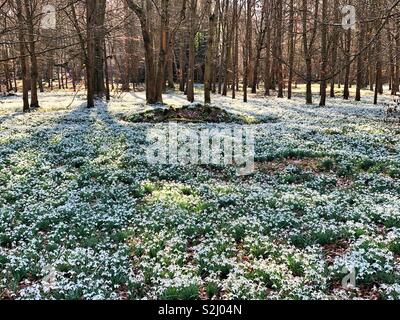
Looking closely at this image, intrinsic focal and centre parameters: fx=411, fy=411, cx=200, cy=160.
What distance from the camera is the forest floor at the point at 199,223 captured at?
6.67 metres

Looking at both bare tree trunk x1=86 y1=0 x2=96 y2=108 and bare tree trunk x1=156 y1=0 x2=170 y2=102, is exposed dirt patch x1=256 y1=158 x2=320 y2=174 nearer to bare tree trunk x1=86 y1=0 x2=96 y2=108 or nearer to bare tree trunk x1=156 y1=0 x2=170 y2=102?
bare tree trunk x1=86 y1=0 x2=96 y2=108

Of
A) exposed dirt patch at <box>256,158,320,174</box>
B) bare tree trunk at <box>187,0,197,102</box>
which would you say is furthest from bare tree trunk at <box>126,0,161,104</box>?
exposed dirt patch at <box>256,158,320,174</box>

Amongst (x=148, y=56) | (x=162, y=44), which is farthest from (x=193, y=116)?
(x=162, y=44)

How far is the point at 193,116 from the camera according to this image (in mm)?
24391

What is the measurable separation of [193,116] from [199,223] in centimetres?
1562

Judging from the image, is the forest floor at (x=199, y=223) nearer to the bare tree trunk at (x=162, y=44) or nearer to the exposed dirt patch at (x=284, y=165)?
the exposed dirt patch at (x=284, y=165)

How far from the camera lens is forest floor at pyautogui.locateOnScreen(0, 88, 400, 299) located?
667 centimetres

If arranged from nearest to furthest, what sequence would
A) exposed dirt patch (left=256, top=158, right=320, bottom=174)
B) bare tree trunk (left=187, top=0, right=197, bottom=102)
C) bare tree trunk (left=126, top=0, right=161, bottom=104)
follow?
1. exposed dirt patch (left=256, top=158, right=320, bottom=174)
2. bare tree trunk (left=126, top=0, right=161, bottom=104)
3. bare tree trunk (left=187, top=0, right=197, bottom=102)

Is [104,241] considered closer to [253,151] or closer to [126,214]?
[126,214]

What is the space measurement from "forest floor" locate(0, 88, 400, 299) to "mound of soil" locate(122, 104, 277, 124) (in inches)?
283

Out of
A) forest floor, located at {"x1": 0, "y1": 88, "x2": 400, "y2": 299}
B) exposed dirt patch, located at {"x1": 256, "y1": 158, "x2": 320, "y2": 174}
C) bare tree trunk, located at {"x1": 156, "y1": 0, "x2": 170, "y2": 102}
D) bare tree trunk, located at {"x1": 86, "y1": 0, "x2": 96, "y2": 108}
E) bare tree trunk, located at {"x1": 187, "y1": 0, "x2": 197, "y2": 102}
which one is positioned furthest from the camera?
bare tree trunk, located at {"x1": 187, "y1": 0, "x2": 197, "y2": 102}
